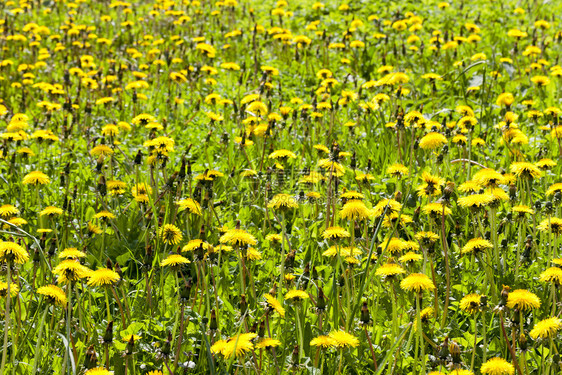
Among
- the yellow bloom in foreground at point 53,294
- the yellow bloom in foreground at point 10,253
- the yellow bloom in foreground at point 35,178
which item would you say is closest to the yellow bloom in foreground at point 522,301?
the yellow bloom in foreground at point 53,294

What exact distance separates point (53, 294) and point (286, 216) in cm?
180

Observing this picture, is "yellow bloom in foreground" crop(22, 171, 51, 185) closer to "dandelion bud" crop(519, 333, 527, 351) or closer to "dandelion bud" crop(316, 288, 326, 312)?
"dandelion bud" crop(316, 288, 326, 312)

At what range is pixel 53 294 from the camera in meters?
2.21

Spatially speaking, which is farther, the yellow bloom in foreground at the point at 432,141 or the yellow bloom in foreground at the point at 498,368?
the yellow bloom in foreground at the point at 432,141

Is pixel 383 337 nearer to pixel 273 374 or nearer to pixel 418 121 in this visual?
pixel 273 374

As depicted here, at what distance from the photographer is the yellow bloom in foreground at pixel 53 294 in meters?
2.21

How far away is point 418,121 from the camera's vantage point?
13.0ft

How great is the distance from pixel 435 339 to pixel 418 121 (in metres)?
1.79

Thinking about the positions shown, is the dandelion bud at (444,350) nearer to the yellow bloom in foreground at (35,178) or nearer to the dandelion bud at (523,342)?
the dandelion bud at (523,342)

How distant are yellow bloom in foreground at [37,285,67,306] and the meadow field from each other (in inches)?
0.4

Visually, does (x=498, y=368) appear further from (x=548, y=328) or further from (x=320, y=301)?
(x=320, y=301)

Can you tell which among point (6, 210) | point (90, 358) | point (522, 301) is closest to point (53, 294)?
point (90, 358)

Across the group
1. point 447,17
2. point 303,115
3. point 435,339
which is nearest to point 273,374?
point 435,339

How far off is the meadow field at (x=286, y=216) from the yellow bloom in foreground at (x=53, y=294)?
0.04 ft
